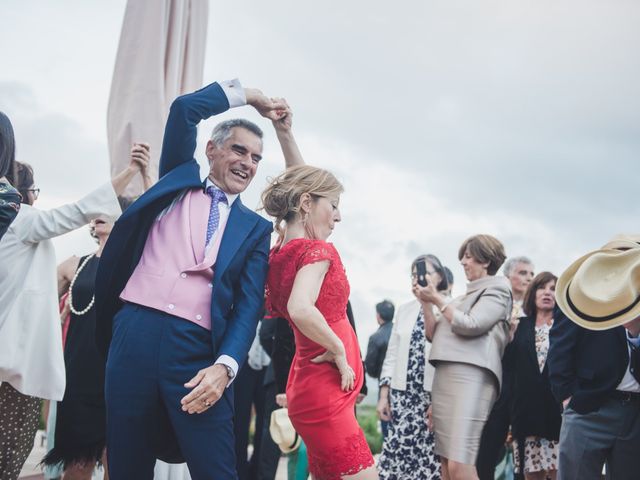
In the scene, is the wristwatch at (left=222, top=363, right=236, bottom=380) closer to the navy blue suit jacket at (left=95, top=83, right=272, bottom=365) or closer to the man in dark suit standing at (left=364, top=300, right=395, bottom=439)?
the navy blue suit jacket at (left=95, top=83, right=272, bottom=365)

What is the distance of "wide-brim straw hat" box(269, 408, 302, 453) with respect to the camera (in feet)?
19.5

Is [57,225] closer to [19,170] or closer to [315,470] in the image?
[19,170]

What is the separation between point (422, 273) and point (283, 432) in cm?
198

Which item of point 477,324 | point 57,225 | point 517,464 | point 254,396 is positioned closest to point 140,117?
point 57,225

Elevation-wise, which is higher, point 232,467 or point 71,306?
point 71,306

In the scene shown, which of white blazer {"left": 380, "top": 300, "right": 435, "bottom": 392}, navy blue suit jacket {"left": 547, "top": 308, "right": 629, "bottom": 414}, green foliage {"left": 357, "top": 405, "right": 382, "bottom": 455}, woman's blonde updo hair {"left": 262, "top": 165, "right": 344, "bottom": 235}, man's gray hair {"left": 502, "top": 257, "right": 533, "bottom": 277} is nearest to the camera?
woman's blonde updo hair {"left": 262, "top": 165, "right": 344, "bottom": 235}

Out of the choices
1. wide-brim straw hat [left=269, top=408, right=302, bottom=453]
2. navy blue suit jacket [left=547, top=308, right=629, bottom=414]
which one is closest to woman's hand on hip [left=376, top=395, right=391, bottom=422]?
wide-brim straw hat [left=269, top=408, right=302, bottom=453]

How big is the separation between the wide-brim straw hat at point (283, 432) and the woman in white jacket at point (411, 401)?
0.80 m

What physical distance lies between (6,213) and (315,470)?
1.67 m

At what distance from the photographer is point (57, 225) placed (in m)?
3.58

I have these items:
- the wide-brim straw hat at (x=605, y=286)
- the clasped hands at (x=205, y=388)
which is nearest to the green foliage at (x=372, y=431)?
the wide-brim straw hat at (x=605, y=286)

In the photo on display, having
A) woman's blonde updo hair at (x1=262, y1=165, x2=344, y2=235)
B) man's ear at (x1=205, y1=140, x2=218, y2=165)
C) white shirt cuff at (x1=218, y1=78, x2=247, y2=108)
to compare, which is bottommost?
woman's blonde updo hair at (x1=262, y1=165, x2=344, y2=235)

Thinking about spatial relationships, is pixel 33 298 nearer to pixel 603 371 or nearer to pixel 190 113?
pixel 190 113

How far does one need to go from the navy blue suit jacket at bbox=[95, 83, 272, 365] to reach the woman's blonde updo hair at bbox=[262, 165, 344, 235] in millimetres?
413
